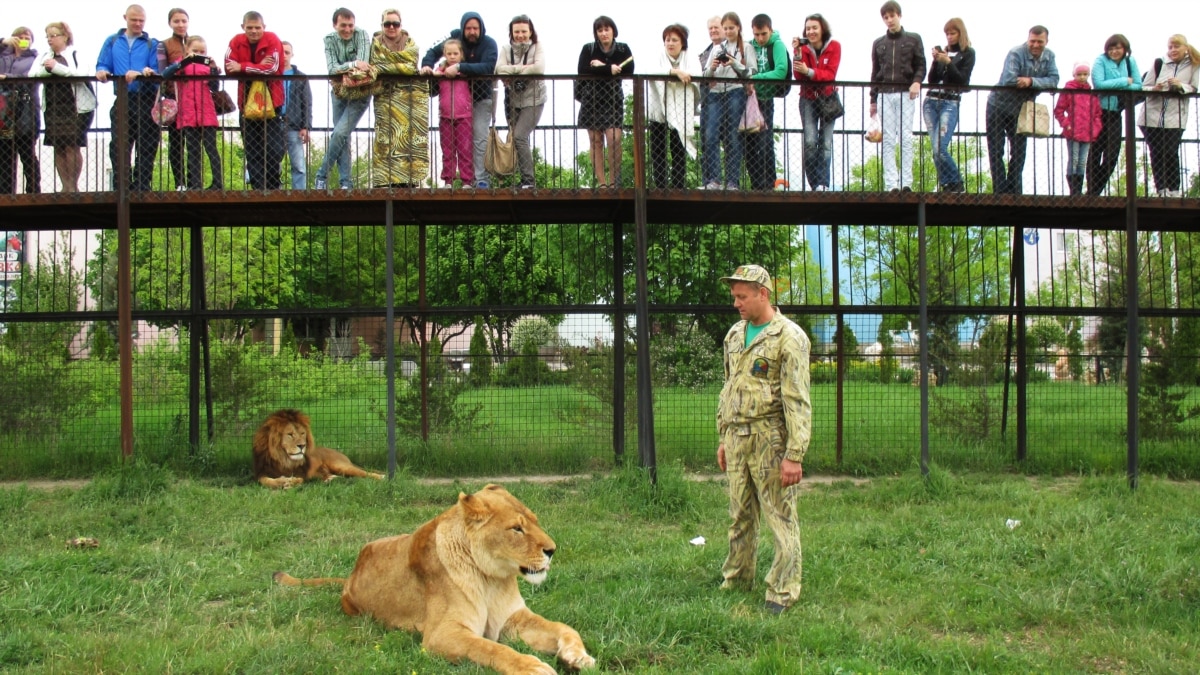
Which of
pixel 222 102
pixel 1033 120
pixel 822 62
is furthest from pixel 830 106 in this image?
pixel 222 102

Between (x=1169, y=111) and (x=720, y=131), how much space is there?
498 centimetres

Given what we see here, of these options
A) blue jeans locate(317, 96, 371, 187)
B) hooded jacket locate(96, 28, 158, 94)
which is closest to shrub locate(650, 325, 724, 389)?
blue jeans locate(317, 96, 371, 187)

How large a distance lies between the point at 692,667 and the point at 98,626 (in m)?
3.29

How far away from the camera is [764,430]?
5.67 m

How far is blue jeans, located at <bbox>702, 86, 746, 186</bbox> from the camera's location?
953 cm

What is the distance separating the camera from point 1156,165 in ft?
34.6

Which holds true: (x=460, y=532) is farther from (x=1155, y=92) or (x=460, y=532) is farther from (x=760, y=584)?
(x=1155, y=92)

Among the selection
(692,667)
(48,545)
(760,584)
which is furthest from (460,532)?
(48,545)

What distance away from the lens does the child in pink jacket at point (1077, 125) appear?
10125 millimetres

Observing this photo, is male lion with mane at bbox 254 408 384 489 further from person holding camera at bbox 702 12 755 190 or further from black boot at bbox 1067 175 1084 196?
black boot at bbox 1067 175 1084 196

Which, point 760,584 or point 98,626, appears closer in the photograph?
point 98,626

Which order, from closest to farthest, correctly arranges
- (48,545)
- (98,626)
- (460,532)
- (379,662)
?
A: 1. (379,662)
2. (460,532)
3. (98,626)
4. (48,545)

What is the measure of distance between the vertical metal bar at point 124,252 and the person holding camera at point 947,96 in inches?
312

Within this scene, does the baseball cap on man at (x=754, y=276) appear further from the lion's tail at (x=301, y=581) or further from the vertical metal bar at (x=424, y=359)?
the vertical metal bar at (x=424, y=359)
